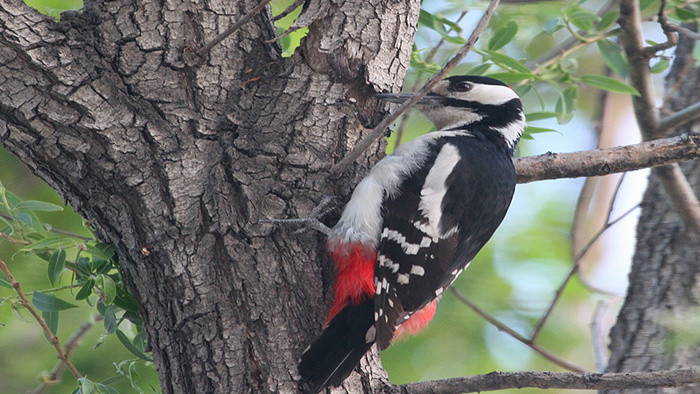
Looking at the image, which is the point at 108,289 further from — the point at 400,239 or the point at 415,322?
the point at 415,322

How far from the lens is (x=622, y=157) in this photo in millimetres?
2418

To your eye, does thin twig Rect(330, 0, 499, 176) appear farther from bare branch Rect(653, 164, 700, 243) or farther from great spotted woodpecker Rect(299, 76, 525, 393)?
bare branch Rect(653, 164, 700, 243)

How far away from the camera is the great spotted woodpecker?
2.27m

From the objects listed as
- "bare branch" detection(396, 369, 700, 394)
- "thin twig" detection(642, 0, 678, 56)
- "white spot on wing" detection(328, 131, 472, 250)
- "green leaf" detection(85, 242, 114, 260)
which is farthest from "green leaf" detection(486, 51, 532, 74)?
"green leaf" detection(85, 242, 114, 260)

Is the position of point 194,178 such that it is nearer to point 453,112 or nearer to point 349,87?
point 349,87

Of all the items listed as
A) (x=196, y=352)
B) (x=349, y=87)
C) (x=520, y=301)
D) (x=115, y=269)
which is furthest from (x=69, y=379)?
(x=520, y=301)

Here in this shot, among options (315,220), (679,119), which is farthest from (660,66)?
(315,220)

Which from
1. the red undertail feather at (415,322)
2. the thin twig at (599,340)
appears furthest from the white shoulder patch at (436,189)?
the thin twig at (599,340)

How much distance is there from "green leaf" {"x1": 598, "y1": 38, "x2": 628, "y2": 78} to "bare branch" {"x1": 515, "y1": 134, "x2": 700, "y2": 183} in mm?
582

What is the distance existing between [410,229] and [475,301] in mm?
1893

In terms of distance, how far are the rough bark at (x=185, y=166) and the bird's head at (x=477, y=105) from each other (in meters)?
1.12

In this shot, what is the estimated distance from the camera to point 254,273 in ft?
6.61

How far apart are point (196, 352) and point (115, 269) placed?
0.53 meters

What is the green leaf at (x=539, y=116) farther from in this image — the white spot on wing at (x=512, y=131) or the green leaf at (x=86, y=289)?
the green leaf at (x=86, y=289)
